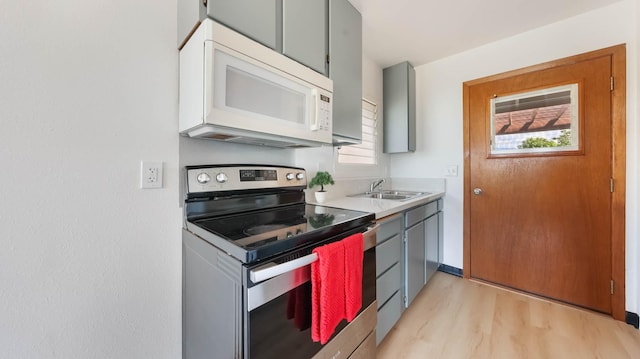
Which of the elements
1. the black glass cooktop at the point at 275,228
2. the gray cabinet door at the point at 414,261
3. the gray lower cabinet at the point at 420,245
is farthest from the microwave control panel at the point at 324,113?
the gray cabinet door at the point at 414,261

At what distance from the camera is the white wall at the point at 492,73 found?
170cm

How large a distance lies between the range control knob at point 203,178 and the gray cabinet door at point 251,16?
63 cm

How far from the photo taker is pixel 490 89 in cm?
230

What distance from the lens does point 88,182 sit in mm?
865

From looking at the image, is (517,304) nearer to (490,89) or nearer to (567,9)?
(490,89)

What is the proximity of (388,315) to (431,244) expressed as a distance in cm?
97

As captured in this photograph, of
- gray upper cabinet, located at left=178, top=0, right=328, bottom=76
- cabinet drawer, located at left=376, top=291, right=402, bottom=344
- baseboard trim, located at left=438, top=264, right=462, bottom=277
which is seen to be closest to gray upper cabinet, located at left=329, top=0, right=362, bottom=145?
gray upper cabinet, located at left=178, top=0, right=328, bottom=76

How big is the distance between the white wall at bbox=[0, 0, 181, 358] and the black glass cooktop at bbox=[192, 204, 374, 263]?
0.29 metres

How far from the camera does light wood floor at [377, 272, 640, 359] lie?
4.82 feet

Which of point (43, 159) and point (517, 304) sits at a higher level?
point (43, 159)

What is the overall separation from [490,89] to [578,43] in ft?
2.01

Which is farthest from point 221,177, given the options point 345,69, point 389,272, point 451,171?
point 451,171

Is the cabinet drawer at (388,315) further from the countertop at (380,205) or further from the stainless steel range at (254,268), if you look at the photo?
the countertop at (380,205)

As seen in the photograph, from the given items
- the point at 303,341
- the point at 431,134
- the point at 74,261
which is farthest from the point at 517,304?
the point at 74,261
